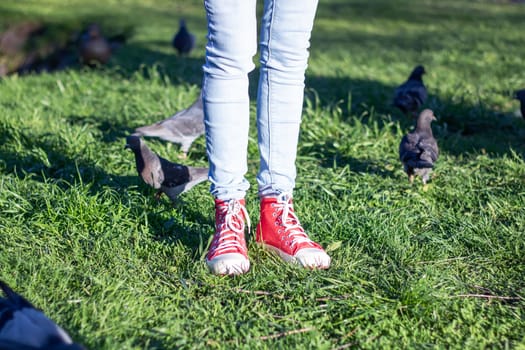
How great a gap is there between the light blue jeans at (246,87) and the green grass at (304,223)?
429 mm

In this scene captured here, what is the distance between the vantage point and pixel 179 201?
3820mm

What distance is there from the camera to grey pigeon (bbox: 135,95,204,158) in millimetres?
4605

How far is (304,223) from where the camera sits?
3590 mm

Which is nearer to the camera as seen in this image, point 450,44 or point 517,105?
point 517,105

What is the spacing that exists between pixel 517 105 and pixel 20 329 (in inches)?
228

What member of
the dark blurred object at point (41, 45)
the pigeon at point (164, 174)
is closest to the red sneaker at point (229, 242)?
the pigeon at point (164, 174)

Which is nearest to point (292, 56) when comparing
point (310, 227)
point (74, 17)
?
point (310, 227)

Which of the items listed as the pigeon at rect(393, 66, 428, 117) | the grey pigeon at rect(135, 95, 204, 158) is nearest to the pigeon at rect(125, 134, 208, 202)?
the grey pigeon at rect(135, 95, 204, 158)

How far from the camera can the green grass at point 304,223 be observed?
8.52 feet

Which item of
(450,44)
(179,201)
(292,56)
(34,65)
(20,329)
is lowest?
(34,65)

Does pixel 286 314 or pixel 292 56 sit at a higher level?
pixel 292 56

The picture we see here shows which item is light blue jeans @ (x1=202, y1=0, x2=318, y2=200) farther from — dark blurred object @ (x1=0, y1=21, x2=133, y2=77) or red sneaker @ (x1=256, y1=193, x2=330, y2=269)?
dark blurred object @ (x1=0, y1=21, x2=133, y2=77)

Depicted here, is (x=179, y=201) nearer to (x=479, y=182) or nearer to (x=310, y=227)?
(x=310, y=227)

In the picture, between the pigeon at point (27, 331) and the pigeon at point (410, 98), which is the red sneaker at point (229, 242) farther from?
the pigeon at point (410, 98)
